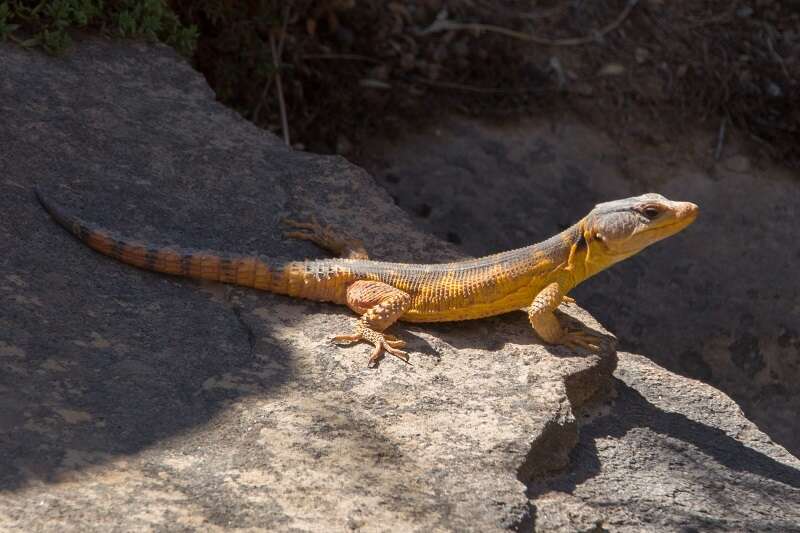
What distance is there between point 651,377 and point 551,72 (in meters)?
4.98

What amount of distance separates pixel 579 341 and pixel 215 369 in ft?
6.84

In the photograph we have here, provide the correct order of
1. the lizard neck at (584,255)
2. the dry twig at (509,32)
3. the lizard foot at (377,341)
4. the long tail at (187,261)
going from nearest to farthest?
the lizard foot at (377,341) → the long tail at (187,261) → the lizard neck at (584,255) → the dry twig at (509,32)

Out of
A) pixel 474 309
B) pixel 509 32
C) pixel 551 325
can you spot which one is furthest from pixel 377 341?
pixel 509 32

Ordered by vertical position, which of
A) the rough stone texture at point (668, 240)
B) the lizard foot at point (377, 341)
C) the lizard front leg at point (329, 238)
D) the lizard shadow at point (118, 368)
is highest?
the lizard front leg at point (329, 238)

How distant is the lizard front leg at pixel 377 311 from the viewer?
19.0 ft

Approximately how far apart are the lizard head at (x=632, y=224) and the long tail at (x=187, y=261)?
173 cm

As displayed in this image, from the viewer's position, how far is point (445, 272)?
20.5 feet

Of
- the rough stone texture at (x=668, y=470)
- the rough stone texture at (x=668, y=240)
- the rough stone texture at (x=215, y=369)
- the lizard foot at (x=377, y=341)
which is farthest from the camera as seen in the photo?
the rough stone texture at (x=668, y=240)

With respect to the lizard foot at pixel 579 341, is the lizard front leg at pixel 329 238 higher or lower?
lower

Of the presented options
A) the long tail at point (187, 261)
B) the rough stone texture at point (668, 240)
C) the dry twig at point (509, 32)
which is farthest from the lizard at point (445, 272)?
the dry twig at point (509, 32)

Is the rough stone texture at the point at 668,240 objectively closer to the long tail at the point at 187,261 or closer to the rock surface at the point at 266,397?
the rock surface at the point at 266,397

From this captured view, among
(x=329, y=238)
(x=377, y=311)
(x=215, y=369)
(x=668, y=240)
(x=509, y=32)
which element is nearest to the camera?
(x=215, y=369)

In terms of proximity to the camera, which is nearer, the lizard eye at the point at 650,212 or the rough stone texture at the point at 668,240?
the lizard eye at the point at 650,212

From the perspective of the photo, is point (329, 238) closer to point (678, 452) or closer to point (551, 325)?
point (551, 325)
